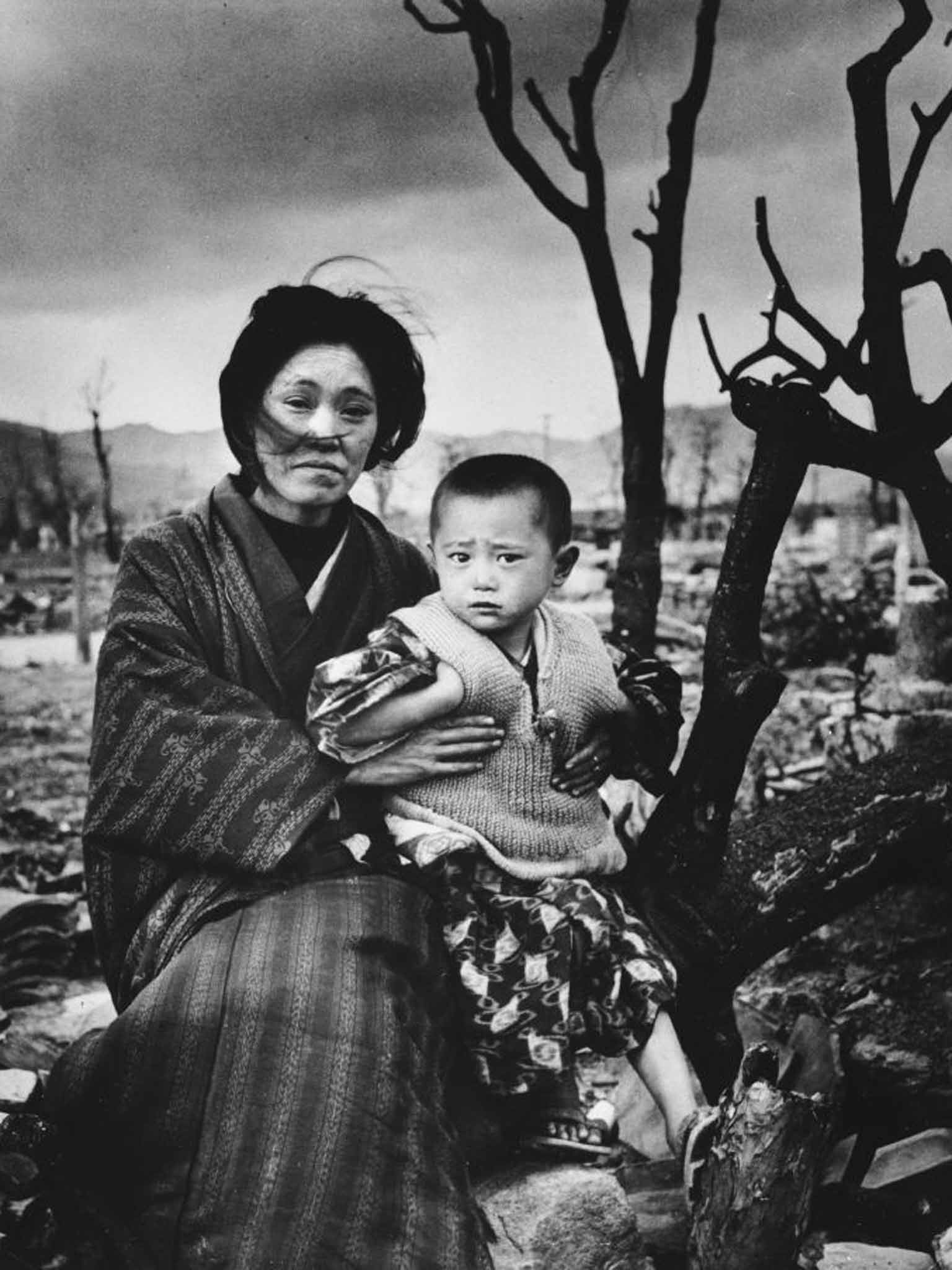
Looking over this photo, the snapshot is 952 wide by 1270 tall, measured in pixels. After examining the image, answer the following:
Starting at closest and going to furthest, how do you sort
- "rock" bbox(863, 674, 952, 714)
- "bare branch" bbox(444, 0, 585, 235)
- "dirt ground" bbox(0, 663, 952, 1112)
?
"dirt ground" bbox(0, 663, 952, 1112), "bare branch" bbox(444, 0, 585, 235), "rock" bbox(863, 674, 952, 714)

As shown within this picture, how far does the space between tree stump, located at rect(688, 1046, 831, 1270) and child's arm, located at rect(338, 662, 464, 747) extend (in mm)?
789

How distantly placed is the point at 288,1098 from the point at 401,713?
2.19ft

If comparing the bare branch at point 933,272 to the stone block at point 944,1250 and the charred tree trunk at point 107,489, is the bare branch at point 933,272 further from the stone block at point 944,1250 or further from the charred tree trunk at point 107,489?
the charred tree trunk at point 107,489

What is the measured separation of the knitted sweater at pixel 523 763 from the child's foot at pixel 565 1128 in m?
0.40

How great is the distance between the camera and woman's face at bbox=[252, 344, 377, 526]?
8.05 feet

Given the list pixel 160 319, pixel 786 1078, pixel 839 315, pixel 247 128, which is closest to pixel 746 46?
pixel 839 315

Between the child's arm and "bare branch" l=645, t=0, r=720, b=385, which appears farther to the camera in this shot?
"bare branch" l=645, t=0, r=720, b=385

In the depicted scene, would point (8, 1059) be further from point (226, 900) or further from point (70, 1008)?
point (226, 900)

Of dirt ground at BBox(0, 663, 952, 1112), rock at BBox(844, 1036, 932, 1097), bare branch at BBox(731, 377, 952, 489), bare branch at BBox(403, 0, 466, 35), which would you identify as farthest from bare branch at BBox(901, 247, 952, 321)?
rock at BBox(844, 1036, 932, 1097)

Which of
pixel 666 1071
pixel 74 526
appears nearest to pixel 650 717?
pixel 666 1071

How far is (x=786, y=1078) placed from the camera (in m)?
2.73

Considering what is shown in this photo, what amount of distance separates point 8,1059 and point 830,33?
322cm

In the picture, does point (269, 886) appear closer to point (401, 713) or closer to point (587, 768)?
point (401, 713)

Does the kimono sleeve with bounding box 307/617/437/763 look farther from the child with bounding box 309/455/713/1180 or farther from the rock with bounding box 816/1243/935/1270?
the rock with bounding box 816/1243/935/1270
